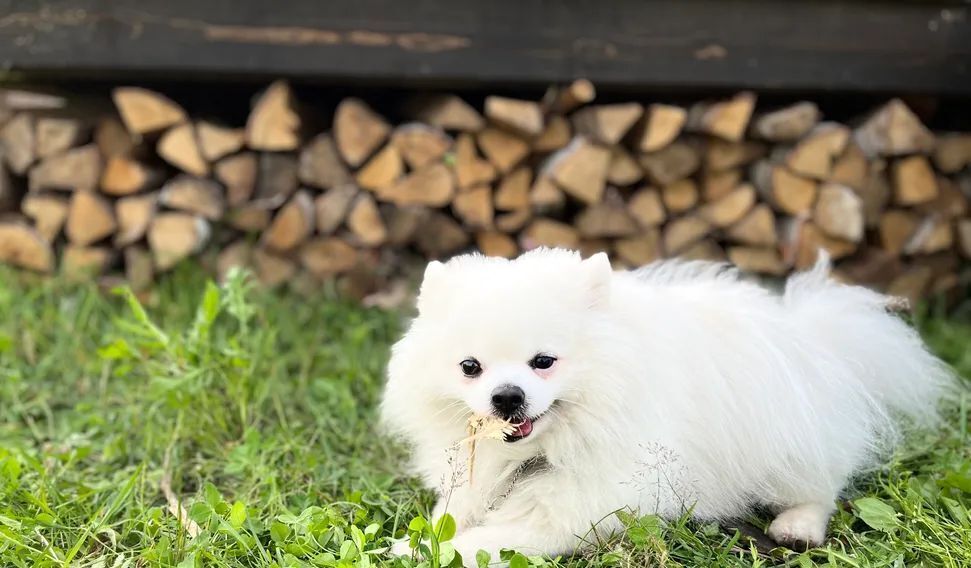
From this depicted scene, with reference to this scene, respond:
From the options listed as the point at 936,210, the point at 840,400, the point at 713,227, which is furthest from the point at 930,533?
the point at 936,210

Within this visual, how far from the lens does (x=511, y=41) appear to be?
3457 mm

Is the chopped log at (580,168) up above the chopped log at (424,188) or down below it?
above

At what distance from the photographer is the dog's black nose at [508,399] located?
1810 mm

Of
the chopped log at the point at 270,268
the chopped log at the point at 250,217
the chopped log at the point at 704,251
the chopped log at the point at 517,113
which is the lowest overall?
the chopped log at the point at 270,268

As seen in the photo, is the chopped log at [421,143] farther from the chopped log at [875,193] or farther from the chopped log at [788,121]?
the chopped log at [875,193]

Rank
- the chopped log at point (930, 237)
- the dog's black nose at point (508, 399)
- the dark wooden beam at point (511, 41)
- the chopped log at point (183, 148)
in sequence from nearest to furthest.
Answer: the dog's black nose at point (508, 399), the dark wooden beam at point (511, 41), the chopped log at point (183, 148), the chopped log at point (930, 237)

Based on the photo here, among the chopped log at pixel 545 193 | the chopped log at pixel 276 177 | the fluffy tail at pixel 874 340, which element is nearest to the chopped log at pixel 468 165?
the chopped log at pixel 545 193

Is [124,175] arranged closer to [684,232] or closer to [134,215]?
[134,215]

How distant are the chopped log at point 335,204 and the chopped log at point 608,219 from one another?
98cm

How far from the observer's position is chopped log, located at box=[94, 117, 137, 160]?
3.79 m

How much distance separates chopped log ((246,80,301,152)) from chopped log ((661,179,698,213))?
5.21ft

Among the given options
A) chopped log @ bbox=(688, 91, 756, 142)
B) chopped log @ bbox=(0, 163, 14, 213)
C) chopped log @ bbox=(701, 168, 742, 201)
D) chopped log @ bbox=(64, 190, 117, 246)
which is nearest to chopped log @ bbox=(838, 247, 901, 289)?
chopped log @ bbox=(701, 168, 742, 201)

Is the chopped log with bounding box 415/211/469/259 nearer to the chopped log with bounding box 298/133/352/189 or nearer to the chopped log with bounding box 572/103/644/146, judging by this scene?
the chopped log with bounding box 298/133/352/189

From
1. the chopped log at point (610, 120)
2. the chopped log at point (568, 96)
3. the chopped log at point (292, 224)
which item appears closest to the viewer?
the chopped log at point (568, 96)
